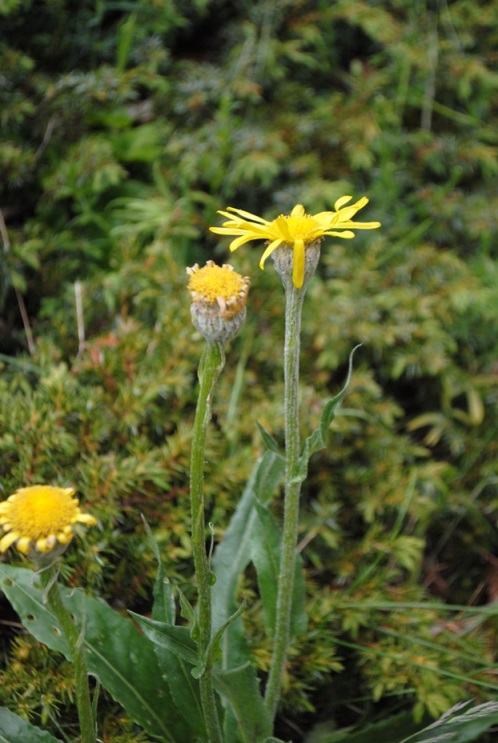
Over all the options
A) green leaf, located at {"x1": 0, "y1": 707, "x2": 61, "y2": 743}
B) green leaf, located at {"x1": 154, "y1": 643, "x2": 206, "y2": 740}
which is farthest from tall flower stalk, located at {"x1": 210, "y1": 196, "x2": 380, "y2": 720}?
green leaf, located at {"x1": 0, "y1": 707, "x2": 61, "y2": 743}

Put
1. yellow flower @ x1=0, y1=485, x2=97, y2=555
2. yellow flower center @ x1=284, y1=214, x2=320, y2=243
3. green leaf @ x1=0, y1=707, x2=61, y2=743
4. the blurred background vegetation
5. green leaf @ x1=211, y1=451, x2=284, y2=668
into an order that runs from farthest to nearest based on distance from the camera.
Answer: the blurred background vegetation → green leaf @ x1=211, y1=451, x2=284, y2=668 → green leaf @ x1=0, y1=707, x2=61, y2=743 → yellow flower center @ x1=284, y1=214, x2=320, y2=243 → yellow flower @ x1=0, y1=485, x2=97, y2=555

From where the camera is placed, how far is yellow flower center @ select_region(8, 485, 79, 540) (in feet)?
2.81

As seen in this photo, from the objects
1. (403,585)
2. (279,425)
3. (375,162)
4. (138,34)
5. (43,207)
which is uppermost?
(138,34)

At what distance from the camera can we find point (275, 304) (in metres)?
1.93

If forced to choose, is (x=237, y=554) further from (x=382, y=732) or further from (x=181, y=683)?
(x=382, y=732)

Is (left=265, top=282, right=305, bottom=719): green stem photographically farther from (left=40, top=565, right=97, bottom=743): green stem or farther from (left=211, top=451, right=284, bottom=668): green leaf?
(left=40, top=565, right=97, bottom=743): green stem

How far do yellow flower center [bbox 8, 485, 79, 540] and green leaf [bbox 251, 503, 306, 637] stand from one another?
0.41 m

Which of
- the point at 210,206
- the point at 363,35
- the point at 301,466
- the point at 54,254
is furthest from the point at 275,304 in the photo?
the point at 363,35

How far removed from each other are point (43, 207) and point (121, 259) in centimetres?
30

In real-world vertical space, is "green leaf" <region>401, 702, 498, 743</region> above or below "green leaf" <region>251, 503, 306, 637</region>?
below

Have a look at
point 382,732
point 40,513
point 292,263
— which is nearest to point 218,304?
point 292,263

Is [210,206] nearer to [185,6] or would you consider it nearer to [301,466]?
[185,6]

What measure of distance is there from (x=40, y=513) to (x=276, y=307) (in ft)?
3.82

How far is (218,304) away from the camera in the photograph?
0.90 metres
